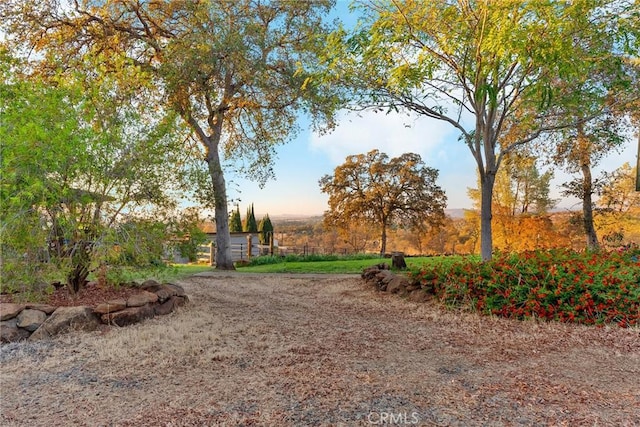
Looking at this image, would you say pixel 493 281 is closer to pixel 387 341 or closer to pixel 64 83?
pixel 387 341

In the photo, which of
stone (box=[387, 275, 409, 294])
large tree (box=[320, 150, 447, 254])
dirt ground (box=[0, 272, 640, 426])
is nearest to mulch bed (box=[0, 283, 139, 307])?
dirt ground (box=[0, 272, 640, 426])

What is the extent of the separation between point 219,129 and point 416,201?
11204 millimetres

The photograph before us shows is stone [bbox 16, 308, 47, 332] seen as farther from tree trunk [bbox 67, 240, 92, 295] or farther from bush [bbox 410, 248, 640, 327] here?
bush [bbox 410, 248, 640, 327]

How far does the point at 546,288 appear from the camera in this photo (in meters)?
5.05

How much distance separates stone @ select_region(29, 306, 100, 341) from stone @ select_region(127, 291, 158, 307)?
0.41m

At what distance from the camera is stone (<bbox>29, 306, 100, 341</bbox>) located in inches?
157

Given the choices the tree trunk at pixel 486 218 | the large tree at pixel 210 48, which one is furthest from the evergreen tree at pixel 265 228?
the tree trunk at pixel 486 218

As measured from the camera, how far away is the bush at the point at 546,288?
4.68m

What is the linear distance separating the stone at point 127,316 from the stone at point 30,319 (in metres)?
0.57

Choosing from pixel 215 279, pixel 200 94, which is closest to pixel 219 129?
pixel 200 94

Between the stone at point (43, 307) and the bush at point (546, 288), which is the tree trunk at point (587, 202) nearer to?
the bush at point (546, 288)

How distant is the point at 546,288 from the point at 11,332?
615 cm

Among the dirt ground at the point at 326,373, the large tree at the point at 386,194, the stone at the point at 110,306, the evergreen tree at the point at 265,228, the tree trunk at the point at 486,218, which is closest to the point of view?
the dirt ground at the point at 326,373

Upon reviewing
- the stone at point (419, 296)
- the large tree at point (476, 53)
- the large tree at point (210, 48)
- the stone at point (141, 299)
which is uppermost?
the large tree at point (210, 48)
